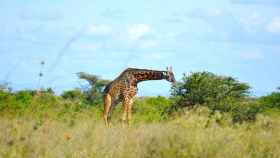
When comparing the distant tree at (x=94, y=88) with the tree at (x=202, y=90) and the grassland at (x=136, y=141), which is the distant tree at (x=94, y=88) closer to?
the tree at (x=202, y=90)

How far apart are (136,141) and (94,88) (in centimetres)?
1868

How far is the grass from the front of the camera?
8891mm

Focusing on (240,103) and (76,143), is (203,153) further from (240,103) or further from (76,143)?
(240,103)

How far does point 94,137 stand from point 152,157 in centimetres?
110

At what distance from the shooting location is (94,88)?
2841 cm

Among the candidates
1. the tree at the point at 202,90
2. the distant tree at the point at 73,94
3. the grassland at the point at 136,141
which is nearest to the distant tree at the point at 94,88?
the distant tree at the point at 73,94

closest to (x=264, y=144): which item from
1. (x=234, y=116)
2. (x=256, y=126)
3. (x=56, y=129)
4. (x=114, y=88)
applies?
(x=256, y=126)

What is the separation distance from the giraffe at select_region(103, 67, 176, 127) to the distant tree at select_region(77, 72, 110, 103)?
8.14 metres

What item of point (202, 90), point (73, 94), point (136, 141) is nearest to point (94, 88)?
point (73, 94)

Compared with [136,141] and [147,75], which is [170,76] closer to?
[147,75]

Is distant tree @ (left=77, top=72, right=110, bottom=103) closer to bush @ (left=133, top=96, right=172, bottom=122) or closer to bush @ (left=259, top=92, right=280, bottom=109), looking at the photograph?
Answer: bush @ (left=133, top=96, right=172, bottom=122)

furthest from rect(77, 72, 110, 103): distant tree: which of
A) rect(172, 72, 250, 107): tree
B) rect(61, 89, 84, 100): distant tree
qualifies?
rect(172, 72, 250, 107): tree

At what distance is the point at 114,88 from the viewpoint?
1611cm

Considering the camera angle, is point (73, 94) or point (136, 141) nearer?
point (136, 141)
